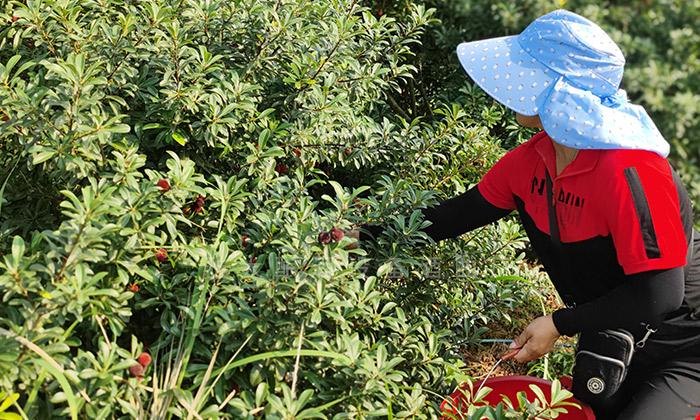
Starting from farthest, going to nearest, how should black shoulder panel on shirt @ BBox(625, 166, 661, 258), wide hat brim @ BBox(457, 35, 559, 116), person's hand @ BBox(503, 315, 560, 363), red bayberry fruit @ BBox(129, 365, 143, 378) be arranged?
person's hand @ BBox(503, 315, 560, 363) → wide hat brim @ BBox(457, 35, 559, 116) → black shoulder panel on shirt @ BBox(625, 166, 661, 258) → red bayberry fruit @ BBox(129, 365, 143, 378)

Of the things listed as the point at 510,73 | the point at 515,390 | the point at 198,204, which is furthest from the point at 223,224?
the point at 515,390

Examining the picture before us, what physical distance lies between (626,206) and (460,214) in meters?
0.71

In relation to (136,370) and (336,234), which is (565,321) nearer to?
(336,234)

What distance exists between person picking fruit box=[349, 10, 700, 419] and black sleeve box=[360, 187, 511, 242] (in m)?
0.15

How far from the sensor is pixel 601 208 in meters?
2.65

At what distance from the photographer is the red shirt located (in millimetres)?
2553

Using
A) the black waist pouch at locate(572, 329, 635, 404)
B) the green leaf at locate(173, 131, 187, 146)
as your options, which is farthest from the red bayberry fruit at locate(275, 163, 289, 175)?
the black waist pouch at locate(572, 329, 635, 404)

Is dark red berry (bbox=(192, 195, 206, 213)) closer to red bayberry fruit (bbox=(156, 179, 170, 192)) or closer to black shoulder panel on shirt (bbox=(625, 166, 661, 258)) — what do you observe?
red bayberry fruit (bbox=(156, 179, 170, 192))

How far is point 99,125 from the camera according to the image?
2.67 metres

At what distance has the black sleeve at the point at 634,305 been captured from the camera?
259 cm

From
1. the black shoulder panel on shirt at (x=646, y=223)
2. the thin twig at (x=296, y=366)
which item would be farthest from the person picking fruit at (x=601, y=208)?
the thin twig at (x=296, y=366)

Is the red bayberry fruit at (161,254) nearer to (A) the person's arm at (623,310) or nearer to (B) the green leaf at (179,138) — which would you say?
(B) the green leaf at (179,138)

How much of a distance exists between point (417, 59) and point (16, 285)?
9.18 feet

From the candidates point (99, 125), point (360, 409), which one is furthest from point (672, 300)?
point (99, 125)
